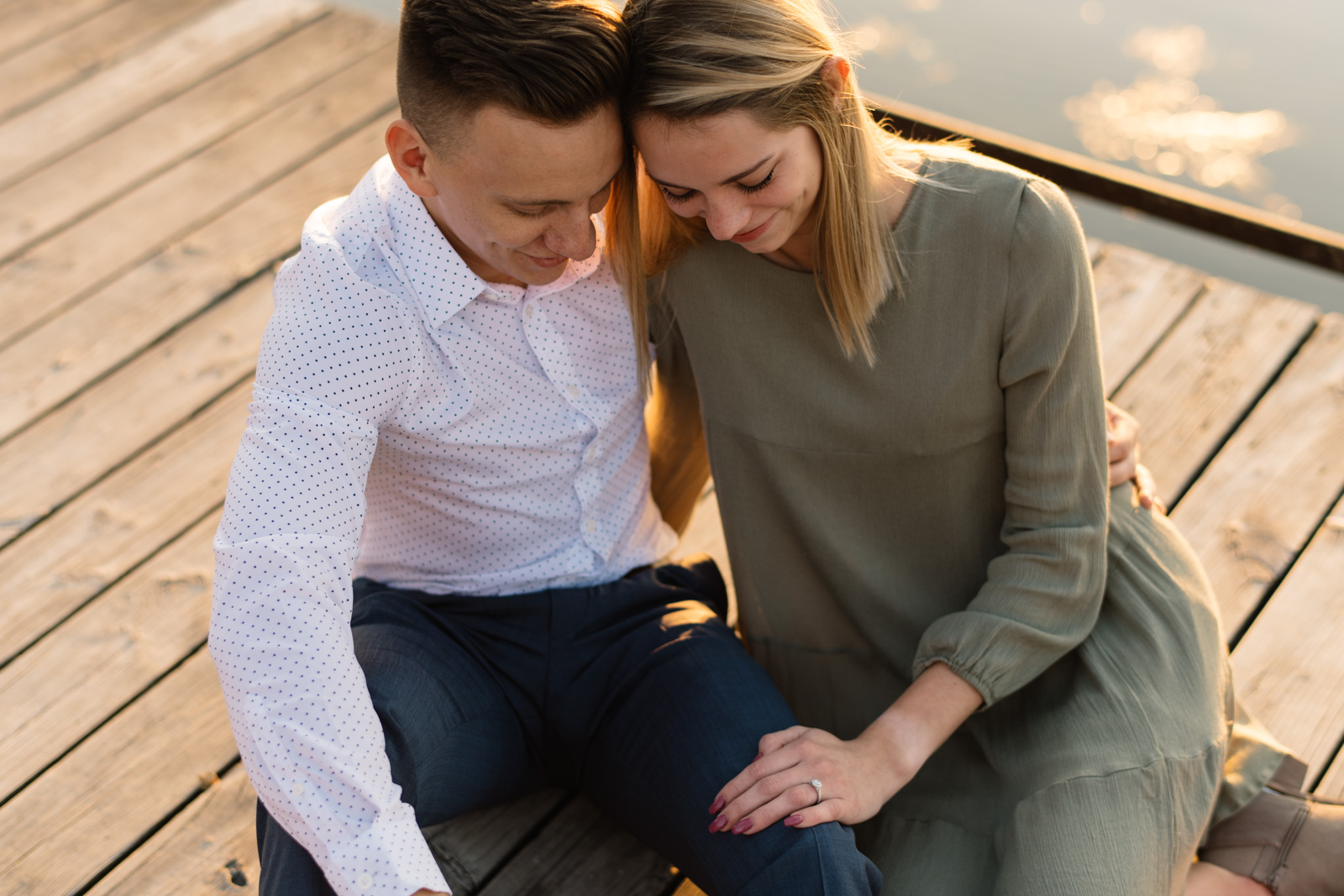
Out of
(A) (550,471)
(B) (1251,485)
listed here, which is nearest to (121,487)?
(A) (550,471)

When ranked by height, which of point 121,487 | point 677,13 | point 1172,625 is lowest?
point 121,487

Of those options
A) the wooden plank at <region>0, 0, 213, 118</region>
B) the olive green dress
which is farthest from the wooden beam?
the wooden plank at <region>0, 0, 213, 118</region>

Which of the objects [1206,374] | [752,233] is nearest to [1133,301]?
[1206,374]

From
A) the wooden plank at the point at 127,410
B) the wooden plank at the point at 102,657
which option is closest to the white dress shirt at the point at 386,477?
the wooden plank at the point at 102,657

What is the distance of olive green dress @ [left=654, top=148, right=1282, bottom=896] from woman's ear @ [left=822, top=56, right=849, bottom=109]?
181 mm

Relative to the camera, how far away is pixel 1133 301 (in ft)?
8.31

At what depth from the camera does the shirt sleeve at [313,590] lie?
1210 millimetres

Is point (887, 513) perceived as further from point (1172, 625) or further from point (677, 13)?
point (677, 13)

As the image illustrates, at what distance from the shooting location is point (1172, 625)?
1.54m

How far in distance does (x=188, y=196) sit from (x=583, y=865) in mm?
1994

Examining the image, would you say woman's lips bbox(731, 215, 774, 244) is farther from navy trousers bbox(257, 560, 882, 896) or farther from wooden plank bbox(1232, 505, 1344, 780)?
wooden plank bbox(1232, 505, 1344, 780)

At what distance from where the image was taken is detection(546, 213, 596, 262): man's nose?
4.41 feet

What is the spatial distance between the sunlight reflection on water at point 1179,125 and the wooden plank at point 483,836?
313cm

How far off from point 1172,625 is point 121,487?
179 cm
